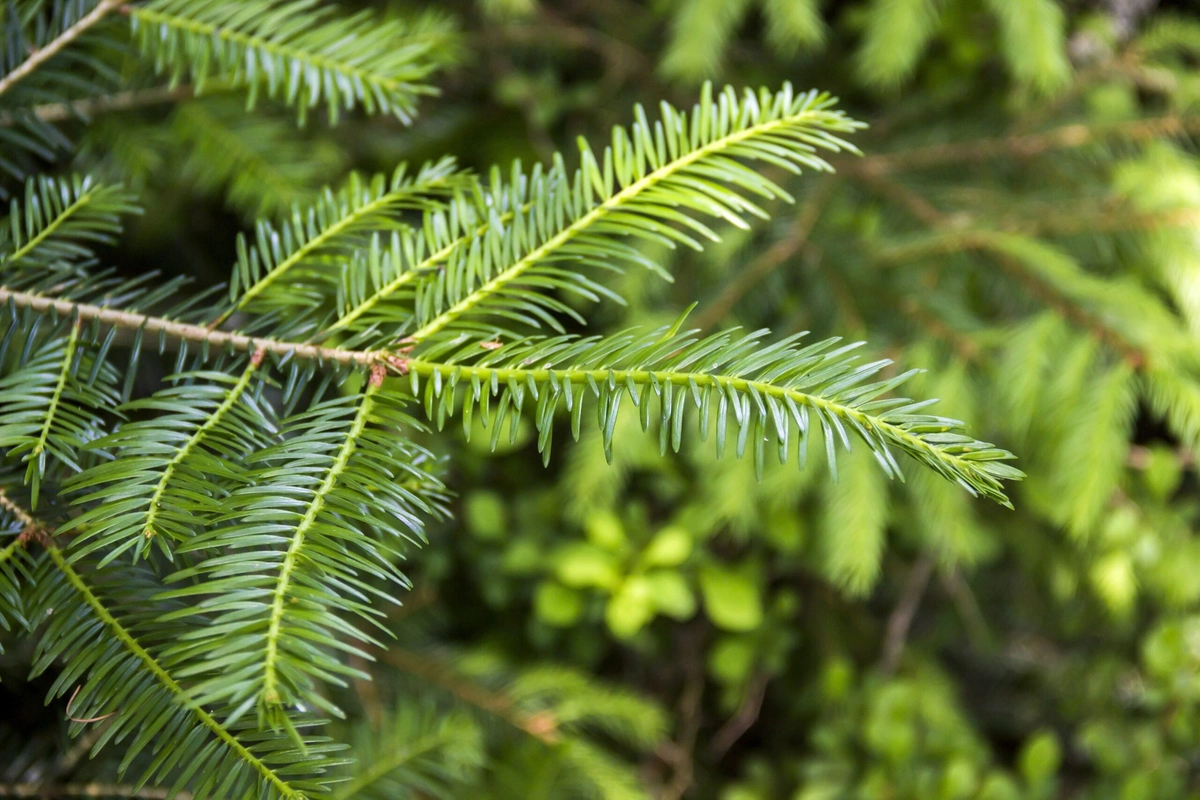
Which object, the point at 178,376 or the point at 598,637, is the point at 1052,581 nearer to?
the point at 598,637

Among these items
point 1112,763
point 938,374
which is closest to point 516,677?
point 938,374

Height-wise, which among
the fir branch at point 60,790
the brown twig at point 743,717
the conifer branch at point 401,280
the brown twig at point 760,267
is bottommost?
the brown twig at point 743,717

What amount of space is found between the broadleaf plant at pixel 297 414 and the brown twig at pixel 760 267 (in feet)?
1.54

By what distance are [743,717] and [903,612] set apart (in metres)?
0.28

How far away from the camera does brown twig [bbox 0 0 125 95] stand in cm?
50

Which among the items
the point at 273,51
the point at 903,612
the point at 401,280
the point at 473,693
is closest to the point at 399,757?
the point at 473,693

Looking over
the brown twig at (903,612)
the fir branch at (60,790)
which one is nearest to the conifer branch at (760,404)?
the fir branch at (60,790)

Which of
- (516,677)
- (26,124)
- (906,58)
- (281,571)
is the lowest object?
(516,677)

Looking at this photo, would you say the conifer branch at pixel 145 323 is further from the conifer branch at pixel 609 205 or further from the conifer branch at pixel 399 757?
the conifer branch at pixel 399 757

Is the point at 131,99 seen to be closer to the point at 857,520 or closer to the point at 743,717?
the point at 857,520

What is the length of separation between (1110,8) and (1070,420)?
69 centimetres

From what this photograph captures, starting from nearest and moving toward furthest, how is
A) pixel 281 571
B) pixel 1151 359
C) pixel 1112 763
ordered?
1. pixel 281 571
2. pixel 1151 359
3. pixel 1112 763

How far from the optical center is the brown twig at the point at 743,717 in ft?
3.67

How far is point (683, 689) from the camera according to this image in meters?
1.16
